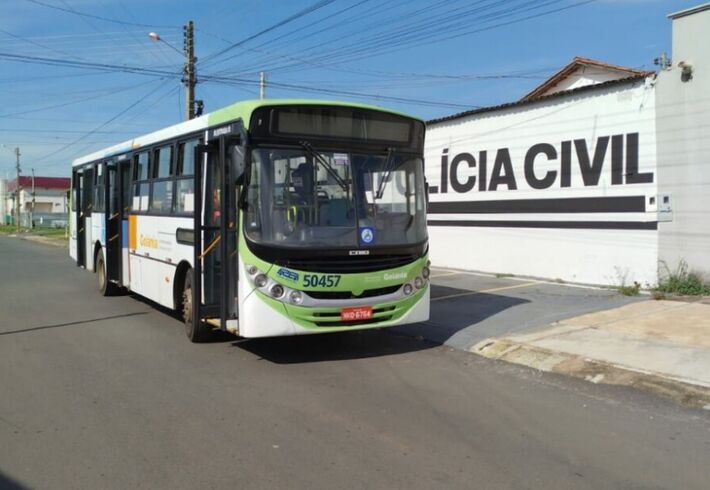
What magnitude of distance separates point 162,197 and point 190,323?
84.5 inches

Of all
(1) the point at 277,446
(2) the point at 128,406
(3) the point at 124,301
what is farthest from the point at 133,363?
(3) the point at 124,301

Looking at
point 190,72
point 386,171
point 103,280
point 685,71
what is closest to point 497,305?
point 386,171

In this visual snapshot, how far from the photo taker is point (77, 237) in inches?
609

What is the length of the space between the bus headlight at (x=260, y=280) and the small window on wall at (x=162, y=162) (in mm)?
3285

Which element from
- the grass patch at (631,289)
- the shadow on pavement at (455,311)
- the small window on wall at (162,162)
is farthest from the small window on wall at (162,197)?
the grass patch at (631,289)

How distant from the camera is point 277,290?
23.1 ft

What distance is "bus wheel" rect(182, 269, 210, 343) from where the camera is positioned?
27.7 ft

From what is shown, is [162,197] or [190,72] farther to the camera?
[190,72]

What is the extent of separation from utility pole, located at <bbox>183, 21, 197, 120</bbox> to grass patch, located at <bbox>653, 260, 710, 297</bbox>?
18608 millimetres

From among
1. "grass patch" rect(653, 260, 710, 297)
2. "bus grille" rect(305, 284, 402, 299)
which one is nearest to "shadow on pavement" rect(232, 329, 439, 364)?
"bus grille" rect(305, 284, 402, 299)

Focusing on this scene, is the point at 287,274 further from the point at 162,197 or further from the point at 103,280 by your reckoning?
the point at 103,280

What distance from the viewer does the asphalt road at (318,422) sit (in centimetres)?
437

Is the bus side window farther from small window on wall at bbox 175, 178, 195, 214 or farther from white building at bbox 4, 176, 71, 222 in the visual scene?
white building at bbox 4, 176, 71, 222

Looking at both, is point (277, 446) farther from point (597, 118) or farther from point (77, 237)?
point (77, 237)
